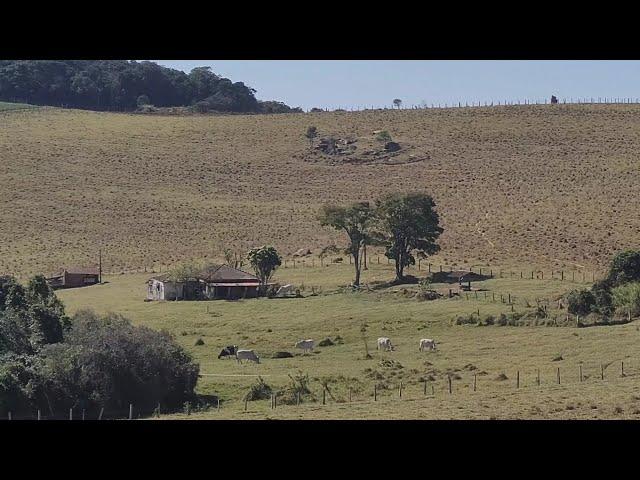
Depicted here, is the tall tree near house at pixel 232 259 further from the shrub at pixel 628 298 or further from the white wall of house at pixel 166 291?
the shrub at pixel 628 298

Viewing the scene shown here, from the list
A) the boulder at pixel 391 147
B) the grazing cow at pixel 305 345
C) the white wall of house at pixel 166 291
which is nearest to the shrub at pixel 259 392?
the grazing cow at pixel 305 345

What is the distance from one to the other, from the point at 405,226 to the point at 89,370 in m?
31.4

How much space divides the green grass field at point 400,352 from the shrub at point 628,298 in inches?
81.1

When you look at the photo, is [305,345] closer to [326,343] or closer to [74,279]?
[326,343]

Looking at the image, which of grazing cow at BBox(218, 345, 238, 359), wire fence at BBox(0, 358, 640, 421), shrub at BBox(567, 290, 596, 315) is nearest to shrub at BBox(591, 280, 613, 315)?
shrub at BBox(567, 290, 596, 315)

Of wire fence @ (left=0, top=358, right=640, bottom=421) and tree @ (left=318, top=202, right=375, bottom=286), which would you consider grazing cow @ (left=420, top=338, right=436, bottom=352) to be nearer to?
wire fence @ (left=0, top=358, right=640, bottom=421)

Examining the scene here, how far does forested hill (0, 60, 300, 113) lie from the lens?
452 ft

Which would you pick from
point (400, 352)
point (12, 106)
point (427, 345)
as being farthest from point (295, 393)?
point (12, 106)

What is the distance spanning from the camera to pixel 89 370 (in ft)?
90.9

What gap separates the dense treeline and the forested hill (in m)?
104

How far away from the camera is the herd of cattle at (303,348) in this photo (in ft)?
121

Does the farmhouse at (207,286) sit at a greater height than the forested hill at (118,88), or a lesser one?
lesser
